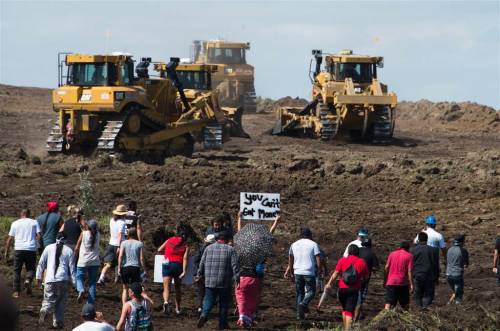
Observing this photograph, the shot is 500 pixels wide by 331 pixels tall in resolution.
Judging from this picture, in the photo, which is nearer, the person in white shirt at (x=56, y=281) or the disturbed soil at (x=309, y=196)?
the person in white shirt at (x=56, y=281)

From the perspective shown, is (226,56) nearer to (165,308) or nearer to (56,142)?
(56,142)

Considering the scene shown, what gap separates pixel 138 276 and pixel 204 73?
26507 mm

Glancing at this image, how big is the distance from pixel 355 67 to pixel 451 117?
18.0 meters

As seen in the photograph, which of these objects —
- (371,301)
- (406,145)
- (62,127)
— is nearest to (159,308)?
(371,301)

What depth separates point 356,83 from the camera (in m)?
41.1

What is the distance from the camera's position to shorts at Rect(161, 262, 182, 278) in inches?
568

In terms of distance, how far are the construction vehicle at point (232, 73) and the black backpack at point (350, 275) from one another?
43.2 metres

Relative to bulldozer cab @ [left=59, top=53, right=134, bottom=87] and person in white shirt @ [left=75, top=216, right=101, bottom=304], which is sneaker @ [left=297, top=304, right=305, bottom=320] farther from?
bulldozer cab @ [left=59, top=53, right=134, bottom=87]

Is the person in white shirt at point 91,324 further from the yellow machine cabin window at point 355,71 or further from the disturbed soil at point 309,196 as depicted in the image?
the yellow machine cabin window at point 355,71

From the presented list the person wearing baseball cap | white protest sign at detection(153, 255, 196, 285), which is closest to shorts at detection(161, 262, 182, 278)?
white protest sign at detection(153, 255, 196, 285)

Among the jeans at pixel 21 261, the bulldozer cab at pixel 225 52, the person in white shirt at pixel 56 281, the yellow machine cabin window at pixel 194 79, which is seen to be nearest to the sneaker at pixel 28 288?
the jeans at pixel 21 261

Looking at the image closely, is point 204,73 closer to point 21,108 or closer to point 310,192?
point 310,192

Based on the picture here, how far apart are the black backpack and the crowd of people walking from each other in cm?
1

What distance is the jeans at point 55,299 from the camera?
13.0 m
